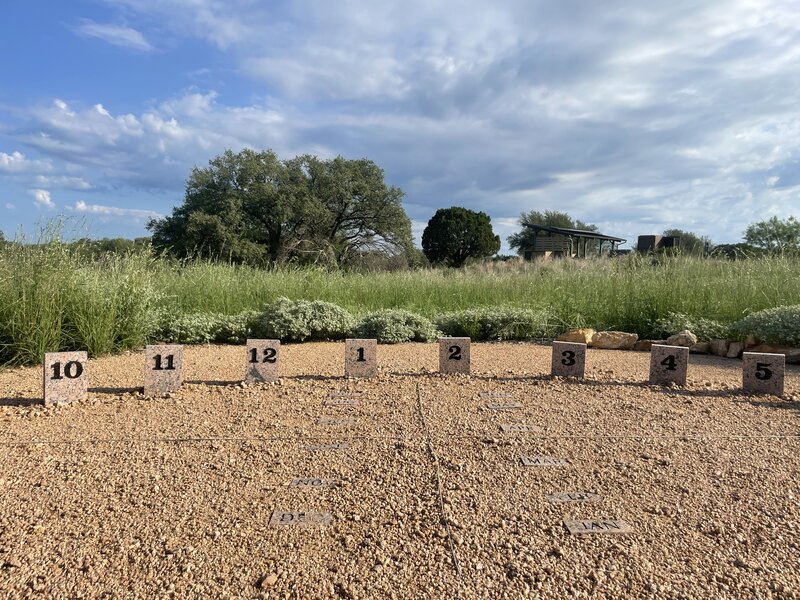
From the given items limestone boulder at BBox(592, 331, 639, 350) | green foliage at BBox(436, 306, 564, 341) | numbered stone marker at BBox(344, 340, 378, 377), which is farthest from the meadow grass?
numbered stone marker at BBox(344, 340, 378, 377)

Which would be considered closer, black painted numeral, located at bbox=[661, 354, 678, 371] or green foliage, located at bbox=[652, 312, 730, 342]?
black painted numeral, located at bbox=[661, 354, 678, 371]

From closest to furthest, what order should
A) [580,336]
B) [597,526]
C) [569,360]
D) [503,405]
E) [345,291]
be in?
[597,526], [503,405], [569,360], [580,336], [345,291]

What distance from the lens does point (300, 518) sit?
2.12m

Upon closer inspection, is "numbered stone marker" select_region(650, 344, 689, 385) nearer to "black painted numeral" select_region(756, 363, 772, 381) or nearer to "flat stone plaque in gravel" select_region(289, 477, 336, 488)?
"black painted numeral" select_region(756, 363, 772, 381)

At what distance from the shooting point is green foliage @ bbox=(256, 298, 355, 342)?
7.05 m

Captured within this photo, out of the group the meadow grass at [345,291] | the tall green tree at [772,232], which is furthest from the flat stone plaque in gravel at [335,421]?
the tall green tree at [772,232]

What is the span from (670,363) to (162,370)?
412 centimetres

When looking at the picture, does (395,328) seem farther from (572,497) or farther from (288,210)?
(288,210)

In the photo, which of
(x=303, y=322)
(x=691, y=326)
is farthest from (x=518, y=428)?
(x=691, y=326)

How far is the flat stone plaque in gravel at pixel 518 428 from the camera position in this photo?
10.4 ft

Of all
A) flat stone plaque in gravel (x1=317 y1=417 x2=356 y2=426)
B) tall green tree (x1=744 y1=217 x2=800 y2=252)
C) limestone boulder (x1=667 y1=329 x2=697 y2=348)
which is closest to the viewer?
flat stone plaque in gravel (x1=317 y1=417 x2=356 y2=426)

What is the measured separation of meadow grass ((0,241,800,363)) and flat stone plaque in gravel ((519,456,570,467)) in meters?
4.85

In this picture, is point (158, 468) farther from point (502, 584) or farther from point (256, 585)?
point (502, 584)

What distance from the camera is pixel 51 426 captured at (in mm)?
3266
